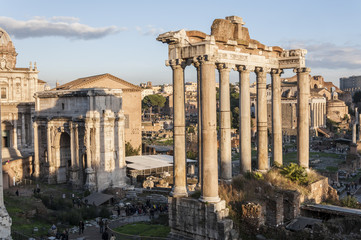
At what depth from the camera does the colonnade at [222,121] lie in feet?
40.5

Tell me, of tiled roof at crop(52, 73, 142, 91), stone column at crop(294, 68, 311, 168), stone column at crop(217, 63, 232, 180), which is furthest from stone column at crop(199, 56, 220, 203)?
tiled roof at crop(52, 73, 142, 91)

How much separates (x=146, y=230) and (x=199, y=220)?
307 cm

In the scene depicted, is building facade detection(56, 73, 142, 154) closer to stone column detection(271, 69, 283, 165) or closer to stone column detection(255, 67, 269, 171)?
stone column detection(271, 69, 283, 165)

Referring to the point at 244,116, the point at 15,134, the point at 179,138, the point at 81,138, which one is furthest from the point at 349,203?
the point at 15,134

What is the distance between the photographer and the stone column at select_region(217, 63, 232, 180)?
14.7 m

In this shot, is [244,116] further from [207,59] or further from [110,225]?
[110,225]

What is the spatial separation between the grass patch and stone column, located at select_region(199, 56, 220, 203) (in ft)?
8.41

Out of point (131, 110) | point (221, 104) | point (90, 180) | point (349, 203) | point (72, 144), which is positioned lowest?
point (90, 180)

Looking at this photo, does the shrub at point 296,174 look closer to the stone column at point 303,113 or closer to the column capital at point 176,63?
the stone column at point 303,113

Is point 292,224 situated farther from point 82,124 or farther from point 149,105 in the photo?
point 149,105

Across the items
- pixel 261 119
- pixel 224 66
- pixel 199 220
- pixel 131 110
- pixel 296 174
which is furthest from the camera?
pixel 131 110

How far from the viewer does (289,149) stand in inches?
2271

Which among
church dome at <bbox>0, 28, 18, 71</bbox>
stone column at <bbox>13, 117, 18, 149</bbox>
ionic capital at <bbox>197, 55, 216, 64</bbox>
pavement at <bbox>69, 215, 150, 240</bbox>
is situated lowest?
pavement at <bbox>69, 215, 150, 240</bbox>

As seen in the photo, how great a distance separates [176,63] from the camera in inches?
527
